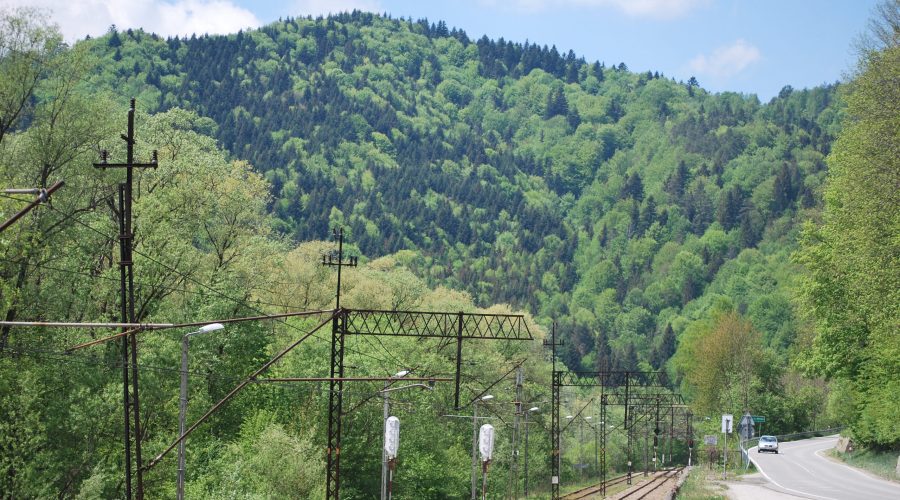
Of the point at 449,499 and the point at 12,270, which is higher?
the point at 12,270

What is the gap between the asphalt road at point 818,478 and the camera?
156ft

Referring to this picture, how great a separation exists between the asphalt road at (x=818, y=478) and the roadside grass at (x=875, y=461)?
0.81m

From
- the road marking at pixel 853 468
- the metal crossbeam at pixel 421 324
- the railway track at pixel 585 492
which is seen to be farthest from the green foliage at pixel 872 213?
the railway track at pixel 585 492

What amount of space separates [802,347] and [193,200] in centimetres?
3920

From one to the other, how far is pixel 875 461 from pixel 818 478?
1094cm

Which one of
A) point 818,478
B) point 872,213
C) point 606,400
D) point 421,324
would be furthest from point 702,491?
point 606,400

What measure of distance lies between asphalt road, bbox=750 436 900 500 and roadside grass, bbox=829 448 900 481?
31.8 inches

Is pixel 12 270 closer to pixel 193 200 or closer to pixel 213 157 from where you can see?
pixel 193 200

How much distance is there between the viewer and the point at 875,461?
2628 inches

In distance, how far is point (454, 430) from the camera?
7950 cm

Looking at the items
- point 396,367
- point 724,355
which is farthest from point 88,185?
point 724,355

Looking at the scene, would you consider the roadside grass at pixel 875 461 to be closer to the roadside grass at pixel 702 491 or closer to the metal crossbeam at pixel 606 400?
the roadside grass at pixel 702 491

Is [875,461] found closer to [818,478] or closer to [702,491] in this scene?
[818,478]

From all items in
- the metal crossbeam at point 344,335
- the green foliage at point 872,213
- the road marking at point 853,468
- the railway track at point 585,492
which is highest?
the green foliage at point 872,213
